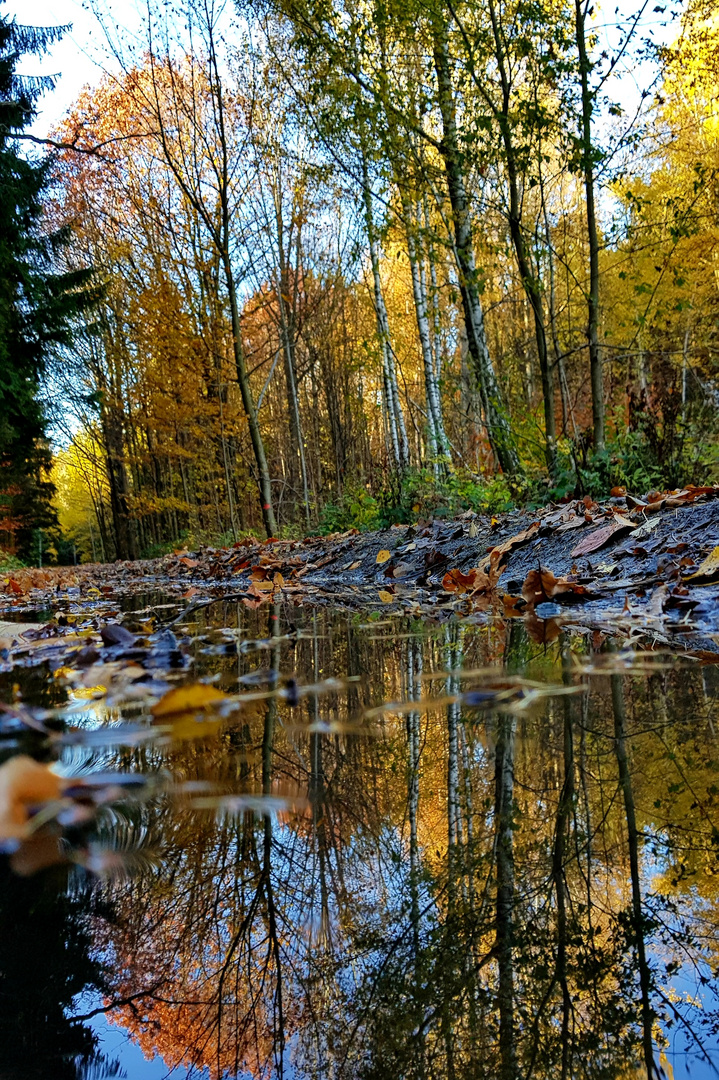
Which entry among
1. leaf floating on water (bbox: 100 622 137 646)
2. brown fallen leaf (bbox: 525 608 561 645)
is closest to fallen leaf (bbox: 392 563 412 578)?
brown fallen leaf (bbox: 525 608 561 645)

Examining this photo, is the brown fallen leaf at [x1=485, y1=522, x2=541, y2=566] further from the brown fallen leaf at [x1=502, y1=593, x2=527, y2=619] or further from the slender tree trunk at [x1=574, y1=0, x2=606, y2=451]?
the slender tree trunk at [x1=574, y1=0, x2=606, y2=451]

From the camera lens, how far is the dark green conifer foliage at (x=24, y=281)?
13.5 m

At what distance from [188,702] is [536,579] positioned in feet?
6.28

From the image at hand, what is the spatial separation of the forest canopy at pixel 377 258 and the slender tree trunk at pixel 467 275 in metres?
0.03

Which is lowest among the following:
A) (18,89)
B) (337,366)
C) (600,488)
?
(600,488)

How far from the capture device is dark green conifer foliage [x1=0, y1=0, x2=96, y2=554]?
13.5m

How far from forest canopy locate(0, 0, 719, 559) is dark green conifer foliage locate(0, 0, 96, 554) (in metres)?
0.48

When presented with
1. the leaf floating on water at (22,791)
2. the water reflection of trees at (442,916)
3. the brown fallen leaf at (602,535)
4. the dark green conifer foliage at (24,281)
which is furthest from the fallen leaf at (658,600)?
the dark green conifer foliage at (24,281)

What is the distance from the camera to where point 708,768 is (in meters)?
0.91

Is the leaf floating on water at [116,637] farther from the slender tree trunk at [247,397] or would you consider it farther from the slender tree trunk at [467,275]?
the slender tree trunk at [247,397]

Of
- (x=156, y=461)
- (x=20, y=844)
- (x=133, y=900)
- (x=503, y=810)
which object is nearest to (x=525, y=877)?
(x=503, y=810)

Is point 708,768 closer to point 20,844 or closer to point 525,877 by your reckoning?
point 525,877

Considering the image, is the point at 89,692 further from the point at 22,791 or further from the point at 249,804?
the point at 249,804

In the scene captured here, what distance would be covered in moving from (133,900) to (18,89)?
1909 cm
